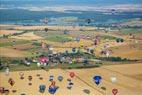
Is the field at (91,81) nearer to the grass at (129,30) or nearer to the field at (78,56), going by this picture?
the field at (78,56)

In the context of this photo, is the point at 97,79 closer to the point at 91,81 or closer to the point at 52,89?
the point at 91,81

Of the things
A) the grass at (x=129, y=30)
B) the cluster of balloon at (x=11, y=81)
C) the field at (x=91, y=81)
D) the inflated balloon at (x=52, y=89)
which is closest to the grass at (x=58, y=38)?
the grass at (x=129, y=30)

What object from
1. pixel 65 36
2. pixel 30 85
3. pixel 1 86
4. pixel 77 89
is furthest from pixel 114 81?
pixel 65 36

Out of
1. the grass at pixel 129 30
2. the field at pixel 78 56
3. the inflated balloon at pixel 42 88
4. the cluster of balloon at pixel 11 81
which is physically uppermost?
the inflated balloon at pixel 42 88

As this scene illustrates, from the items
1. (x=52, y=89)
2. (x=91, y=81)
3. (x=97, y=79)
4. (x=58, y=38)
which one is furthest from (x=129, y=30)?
(x=52, y=89)

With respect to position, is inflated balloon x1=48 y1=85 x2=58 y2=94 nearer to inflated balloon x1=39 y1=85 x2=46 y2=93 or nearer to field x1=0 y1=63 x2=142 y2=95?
field x1=0 y1=63 x2=142 y2=95

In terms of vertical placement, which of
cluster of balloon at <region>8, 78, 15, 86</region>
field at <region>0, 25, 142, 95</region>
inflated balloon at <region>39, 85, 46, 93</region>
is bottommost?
field at <region>0, 25, 142, 95</region>

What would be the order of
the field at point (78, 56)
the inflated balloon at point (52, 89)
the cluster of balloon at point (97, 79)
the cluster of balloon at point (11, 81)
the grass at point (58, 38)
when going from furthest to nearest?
the grass at point (58, 38) → the cluster of balloon at point (97, 79) → the cluster of balloon at point (11, 81) → the field at point (78, 56) → the inflated balloon at point (52, 89)

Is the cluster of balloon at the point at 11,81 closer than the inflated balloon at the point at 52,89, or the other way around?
the inflated balloon at the point at 52,89

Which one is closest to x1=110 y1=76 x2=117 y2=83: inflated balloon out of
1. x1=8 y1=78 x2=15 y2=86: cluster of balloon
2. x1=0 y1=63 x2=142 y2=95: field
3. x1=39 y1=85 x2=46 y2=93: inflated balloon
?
x1=0 y1=63 x2=142 y2=95: field

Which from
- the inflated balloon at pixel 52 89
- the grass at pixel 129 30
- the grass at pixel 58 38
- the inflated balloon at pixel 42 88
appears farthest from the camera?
the grass at pixel 129 30
